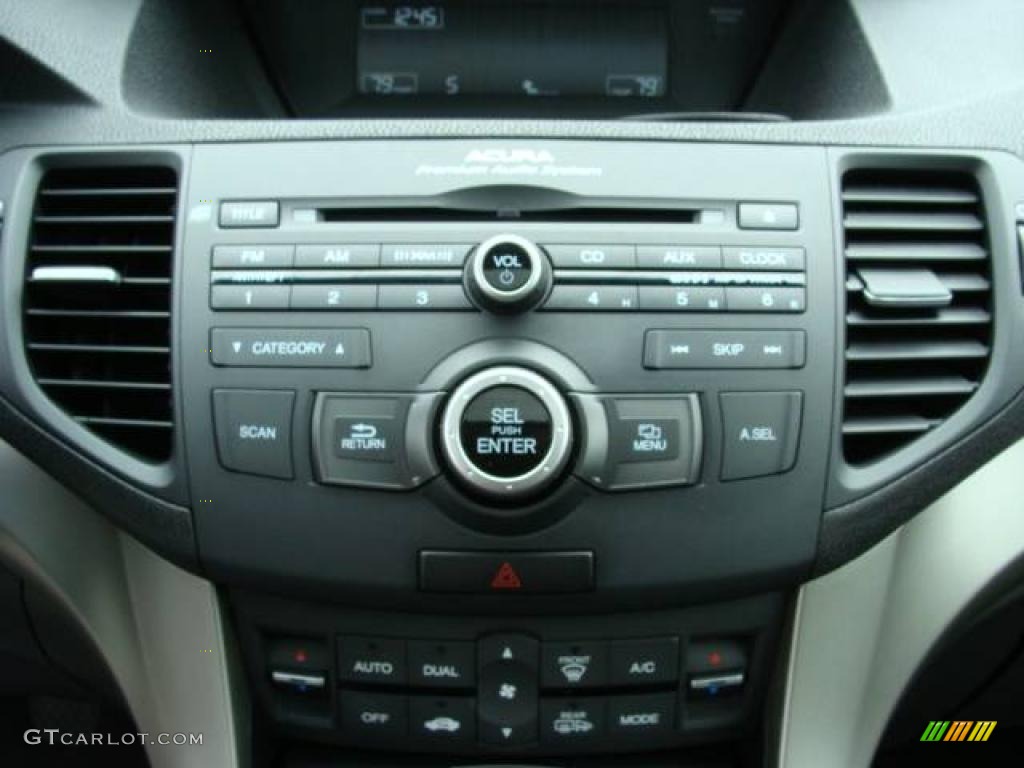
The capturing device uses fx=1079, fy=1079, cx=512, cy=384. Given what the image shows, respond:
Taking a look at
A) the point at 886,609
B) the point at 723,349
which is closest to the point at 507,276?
the point at 723,349

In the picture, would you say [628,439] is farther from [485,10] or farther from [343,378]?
[485,10]

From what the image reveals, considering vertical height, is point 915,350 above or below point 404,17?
below

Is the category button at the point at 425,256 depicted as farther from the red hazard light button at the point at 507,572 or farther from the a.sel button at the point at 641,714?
the a.sel button at the point at 641,714

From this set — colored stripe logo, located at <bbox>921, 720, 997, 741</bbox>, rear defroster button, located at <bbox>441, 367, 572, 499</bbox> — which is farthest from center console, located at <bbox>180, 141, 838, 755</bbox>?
colored stripe logo, located at <bbox>921, 720, 997, 741</bbox>

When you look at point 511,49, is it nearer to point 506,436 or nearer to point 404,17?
point 404,17

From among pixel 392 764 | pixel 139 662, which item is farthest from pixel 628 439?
pixel 139 662

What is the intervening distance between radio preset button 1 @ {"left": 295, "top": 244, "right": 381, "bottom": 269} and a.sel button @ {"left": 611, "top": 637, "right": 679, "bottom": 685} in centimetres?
49

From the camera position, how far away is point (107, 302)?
1188 millimetres

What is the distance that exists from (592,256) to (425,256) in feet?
0.57

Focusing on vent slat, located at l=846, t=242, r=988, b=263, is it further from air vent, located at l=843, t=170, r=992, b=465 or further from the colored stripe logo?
the colored stripe logo

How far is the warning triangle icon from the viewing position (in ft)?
3.62

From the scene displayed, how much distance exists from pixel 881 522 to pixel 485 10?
100 centimetres

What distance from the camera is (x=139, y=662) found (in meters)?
1.30

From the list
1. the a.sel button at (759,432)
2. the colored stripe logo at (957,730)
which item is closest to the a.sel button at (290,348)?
the a.sel button at (759,432)
